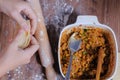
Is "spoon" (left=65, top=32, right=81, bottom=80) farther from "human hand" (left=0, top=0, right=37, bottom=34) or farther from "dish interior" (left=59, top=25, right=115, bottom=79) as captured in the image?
"human hand" (left=0, top=0, right=37, bottom=34)

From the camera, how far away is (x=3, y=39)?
993 millimetres

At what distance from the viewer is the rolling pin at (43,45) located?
943 millimetres

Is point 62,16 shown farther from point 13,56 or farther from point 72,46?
point 13,56

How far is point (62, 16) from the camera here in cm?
101

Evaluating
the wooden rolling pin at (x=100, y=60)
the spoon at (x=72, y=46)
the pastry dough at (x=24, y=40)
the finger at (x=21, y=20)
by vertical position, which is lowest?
the wooden rolling pin at (x=100, y=60)

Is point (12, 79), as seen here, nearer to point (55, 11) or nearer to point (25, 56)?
point (25, 56)

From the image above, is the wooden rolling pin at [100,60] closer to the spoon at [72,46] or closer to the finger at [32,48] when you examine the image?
the spoon at [72,46]

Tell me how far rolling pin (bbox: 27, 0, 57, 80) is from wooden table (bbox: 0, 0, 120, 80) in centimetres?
4

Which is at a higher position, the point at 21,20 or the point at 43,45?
the point at 21,20

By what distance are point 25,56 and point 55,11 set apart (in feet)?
0.78

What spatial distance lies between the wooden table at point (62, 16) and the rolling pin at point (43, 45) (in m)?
0.04

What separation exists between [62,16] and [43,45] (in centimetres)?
13

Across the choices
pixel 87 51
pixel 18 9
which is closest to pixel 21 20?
pixel 18 9


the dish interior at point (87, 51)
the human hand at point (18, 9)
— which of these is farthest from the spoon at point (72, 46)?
the human hand at point (18, 9)
